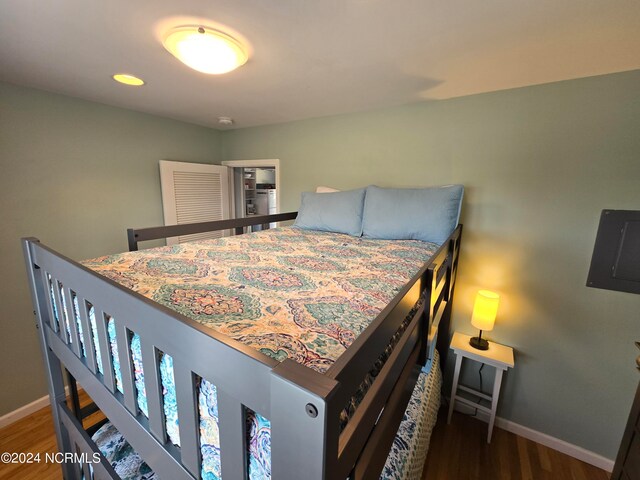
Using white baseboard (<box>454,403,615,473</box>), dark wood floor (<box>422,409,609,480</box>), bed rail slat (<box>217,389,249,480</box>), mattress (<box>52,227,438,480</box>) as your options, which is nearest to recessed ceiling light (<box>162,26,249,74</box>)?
mattress (<box>52,227,438,480</box>)

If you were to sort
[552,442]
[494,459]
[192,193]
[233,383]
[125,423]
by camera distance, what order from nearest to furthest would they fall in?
[233,383]
[125,423]
[494,459]
[552,442]
[192,193]

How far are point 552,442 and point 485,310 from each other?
1082 mm

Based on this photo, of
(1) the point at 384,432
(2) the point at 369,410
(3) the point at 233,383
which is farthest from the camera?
(1) the point at 384,432

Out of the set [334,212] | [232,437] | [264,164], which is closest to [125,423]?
[232,437]

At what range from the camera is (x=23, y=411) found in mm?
1903

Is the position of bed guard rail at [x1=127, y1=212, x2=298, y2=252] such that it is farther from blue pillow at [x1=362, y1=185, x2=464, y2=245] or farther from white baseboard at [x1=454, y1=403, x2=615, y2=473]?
white baseboard at [x1=454, y1=403, x2=615, y2=473]

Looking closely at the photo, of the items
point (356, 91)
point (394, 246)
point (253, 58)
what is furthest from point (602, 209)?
point (253, 58)

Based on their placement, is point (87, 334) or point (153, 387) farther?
point (87, 334)

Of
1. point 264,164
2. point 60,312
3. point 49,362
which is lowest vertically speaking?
point 49,362

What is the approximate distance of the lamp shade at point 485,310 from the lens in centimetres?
179

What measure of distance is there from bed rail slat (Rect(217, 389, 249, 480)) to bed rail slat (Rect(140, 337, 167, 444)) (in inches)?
9.5

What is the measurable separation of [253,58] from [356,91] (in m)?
0.76

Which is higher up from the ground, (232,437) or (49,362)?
(232,437)

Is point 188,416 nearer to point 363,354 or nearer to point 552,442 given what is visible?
point 363,354
